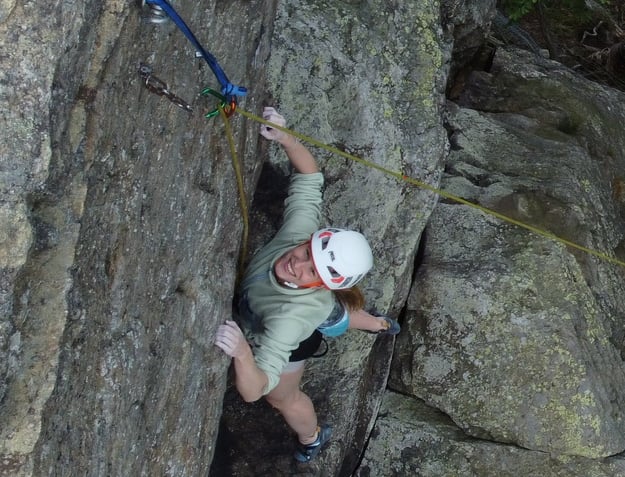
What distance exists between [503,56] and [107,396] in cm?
654

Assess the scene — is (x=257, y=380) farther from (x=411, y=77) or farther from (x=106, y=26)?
(x=411, y=77)

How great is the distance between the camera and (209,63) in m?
4.02

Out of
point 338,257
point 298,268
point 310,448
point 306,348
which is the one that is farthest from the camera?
point 310,448

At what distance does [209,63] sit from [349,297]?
1.98 metres

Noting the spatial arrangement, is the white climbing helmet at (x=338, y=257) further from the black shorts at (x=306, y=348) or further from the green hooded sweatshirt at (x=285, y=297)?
the black shorts at (x=306, y=348)

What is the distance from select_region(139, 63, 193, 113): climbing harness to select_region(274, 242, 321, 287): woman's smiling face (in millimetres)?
1271

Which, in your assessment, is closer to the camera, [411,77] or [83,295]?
[83,295]

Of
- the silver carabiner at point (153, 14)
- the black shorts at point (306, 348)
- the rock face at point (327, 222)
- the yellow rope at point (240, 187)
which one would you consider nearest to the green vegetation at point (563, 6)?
the rock face at point (327, 222)

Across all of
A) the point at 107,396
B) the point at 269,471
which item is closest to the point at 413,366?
the point at 269,471

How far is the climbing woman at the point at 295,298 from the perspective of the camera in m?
4.53

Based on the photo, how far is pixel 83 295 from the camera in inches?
132

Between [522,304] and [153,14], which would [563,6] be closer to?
[522,304]

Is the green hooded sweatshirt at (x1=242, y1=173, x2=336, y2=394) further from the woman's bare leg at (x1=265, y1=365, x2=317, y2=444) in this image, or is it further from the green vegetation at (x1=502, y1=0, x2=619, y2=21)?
the green vegetation at (x1=502, y1=0, x2=619, y2=21)

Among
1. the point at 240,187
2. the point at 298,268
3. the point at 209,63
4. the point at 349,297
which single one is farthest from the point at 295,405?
the point at 209,63
